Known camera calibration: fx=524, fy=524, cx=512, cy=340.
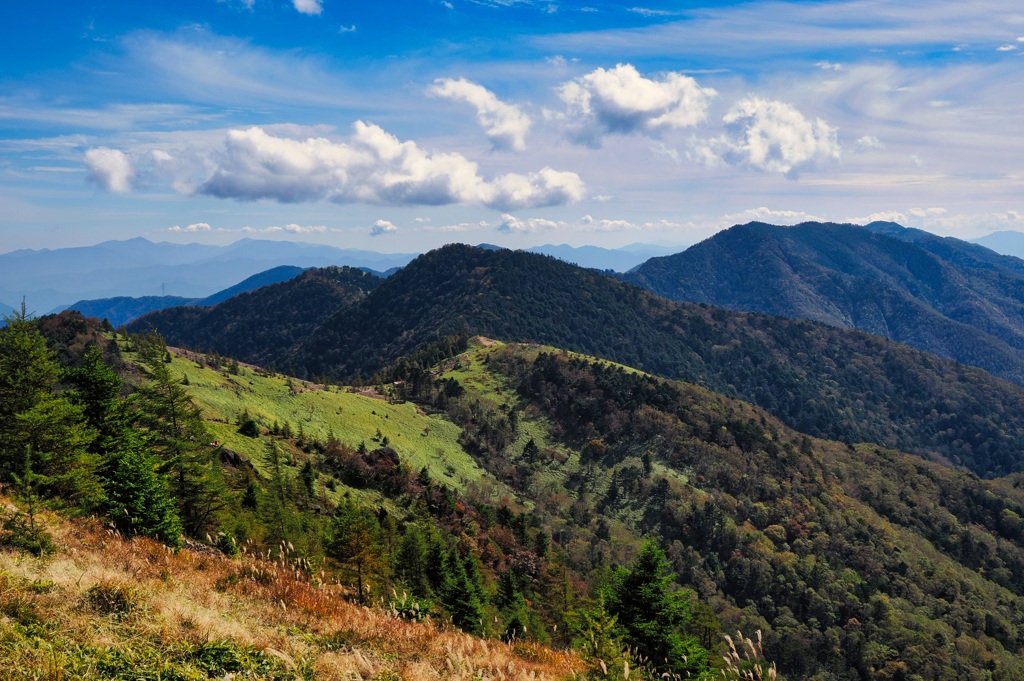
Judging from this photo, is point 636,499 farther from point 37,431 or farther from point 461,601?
point 37,431

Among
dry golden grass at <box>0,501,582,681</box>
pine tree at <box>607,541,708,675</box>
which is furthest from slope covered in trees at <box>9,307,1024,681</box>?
dry golden grass at <box>0,501,582,681</box>

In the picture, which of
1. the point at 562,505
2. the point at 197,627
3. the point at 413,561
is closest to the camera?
the point at 197,627

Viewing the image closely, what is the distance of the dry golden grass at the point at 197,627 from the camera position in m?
7.31

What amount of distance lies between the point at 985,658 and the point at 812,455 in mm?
59691

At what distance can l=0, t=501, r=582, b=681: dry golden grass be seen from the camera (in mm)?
7309

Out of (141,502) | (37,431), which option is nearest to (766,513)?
(141,502)

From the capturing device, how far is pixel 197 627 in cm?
859

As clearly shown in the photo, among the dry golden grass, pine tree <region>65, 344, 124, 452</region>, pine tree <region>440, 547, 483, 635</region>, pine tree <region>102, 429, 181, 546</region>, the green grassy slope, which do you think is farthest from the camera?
the green grassy slope

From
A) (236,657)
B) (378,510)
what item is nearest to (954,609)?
(378,510)

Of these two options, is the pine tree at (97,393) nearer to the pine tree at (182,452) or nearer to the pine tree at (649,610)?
the pine tree at (182,452)

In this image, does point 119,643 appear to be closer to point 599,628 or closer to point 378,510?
point 599,628

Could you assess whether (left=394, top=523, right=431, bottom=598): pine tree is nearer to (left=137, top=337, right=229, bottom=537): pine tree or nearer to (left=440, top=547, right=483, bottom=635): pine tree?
(left=440, top=547, right=483, bottom=635): pine tree

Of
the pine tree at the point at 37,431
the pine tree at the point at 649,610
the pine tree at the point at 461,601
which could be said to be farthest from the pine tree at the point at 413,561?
the pine tree at the point at 37,431

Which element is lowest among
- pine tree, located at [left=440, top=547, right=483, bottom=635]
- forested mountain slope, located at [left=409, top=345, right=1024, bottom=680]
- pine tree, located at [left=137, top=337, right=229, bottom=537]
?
forested mountain slope, located at [left=409, top=345, right=1024, bottom=680]
